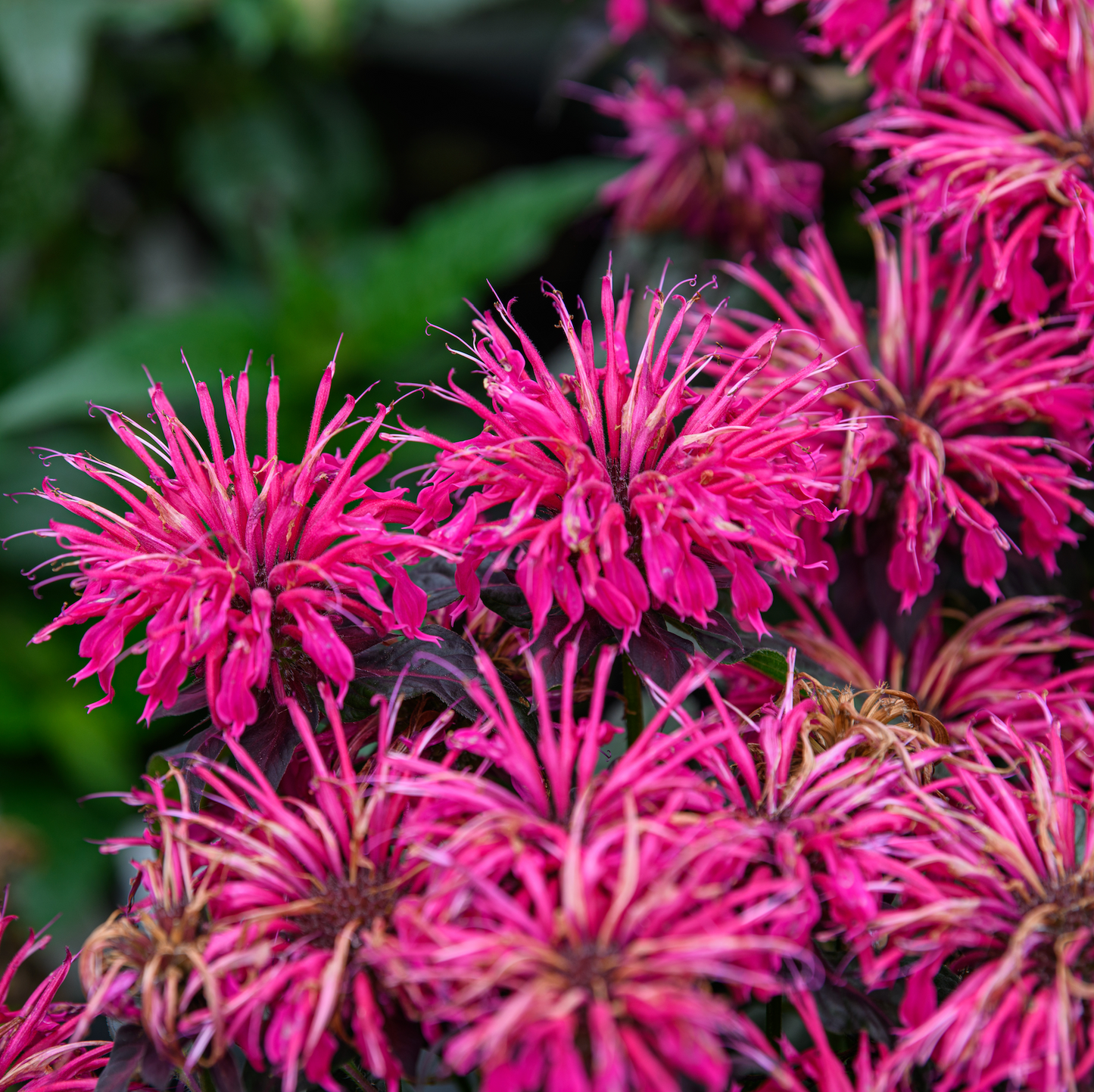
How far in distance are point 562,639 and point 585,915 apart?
0.14 metres

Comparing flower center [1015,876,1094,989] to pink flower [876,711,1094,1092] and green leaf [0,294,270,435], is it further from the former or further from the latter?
green leaf [0,294,270,435]

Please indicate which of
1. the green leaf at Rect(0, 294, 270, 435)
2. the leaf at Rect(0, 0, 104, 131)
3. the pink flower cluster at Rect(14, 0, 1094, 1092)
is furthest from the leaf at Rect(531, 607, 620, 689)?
the leaf at Rect(0, 0, 104, 131)

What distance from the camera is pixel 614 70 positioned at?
1.20 m

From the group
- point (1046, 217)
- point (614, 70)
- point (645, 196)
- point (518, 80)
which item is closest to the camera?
point (1046, 217)

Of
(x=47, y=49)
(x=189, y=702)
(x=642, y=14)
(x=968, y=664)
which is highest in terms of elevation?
(x=47, y=49)

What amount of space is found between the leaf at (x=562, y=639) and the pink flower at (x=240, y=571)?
0.18ft

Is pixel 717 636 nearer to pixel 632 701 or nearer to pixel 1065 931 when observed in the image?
pixel 632 701

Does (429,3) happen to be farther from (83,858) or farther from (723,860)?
(723,860)

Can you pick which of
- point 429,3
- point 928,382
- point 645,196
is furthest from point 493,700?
point 429,3

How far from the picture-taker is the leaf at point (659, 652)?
1.42ft

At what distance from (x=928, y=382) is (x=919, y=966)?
33cm

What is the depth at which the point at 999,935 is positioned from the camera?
1.29 feet

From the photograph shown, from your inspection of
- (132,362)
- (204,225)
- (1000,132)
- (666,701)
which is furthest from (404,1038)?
(204,225)

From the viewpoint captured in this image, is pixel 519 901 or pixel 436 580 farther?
pixel 436 580
